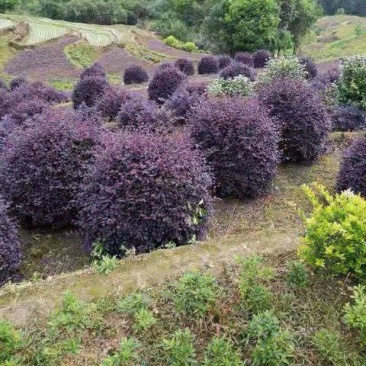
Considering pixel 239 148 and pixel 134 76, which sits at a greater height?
pixel 239 148

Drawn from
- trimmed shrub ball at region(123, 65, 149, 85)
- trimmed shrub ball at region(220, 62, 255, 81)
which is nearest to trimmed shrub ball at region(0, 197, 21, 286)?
trimmed shrub ball at region(220, 62, 255, 81)

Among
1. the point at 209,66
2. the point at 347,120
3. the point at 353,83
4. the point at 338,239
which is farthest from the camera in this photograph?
the point at 209,66

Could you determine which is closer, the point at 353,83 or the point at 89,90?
the point at 353,83

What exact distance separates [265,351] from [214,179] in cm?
358

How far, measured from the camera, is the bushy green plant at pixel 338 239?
9.95ft

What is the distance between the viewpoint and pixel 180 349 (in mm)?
2752

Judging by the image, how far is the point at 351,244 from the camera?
3039 millimetres

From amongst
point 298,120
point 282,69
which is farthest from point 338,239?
point 282,69

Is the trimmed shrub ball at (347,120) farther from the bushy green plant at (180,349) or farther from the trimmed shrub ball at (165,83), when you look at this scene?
the bushy green plant at (180,349)

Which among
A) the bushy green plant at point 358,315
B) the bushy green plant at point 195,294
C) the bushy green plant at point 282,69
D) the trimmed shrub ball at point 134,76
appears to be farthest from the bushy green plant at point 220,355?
the trimmed shrub ball at point 134,76

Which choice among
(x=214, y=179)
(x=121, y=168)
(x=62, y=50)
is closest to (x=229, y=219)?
(x=214, y=179)

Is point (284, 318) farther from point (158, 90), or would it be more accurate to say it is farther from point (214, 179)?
point (158, 90)

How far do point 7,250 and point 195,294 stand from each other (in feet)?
8.21

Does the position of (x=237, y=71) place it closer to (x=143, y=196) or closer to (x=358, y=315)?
(x=143, y=196)
